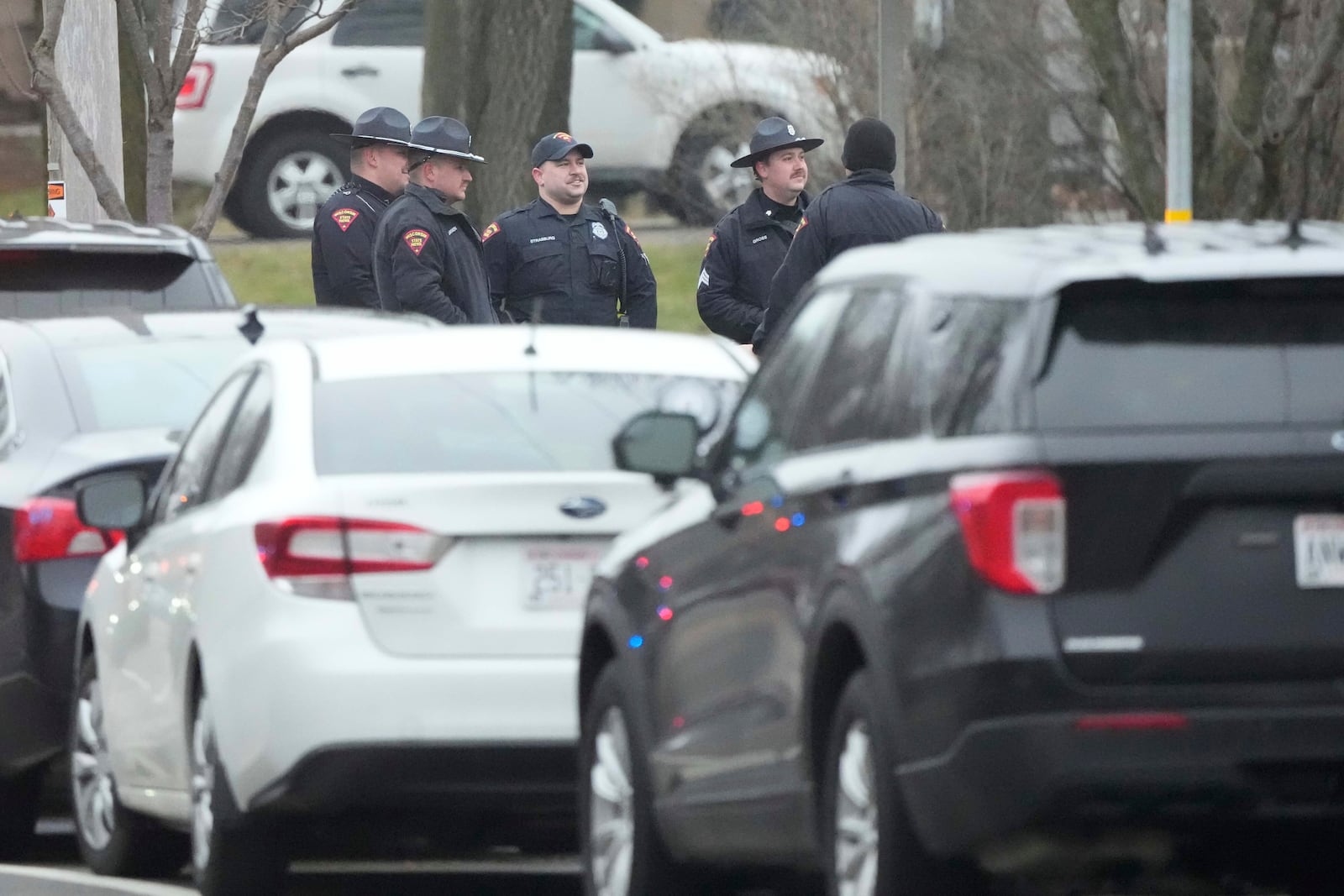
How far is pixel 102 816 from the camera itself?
8.91 m

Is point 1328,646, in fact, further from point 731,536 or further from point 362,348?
point 362,348

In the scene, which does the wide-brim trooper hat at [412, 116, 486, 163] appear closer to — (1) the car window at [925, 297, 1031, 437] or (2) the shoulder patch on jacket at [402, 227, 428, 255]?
(2) the shoulder patch on jacket at [402, 227, 428, 255]

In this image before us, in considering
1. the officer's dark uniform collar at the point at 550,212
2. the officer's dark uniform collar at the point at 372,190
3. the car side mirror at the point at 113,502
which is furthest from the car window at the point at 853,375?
the officer's dark uniform collar at the point at 372,190

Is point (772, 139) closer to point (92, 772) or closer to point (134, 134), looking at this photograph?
point (92, 772)

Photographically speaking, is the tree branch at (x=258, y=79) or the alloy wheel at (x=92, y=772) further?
the tree branch at (x=258, y=79)

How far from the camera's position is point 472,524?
23.6ft

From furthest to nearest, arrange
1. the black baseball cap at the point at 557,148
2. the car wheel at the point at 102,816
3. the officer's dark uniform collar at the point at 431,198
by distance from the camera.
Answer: the black baseball cap at the point at 557,148
the officer's dark uniform collar at the point at 431,198
the car wheel at the point at 102,816

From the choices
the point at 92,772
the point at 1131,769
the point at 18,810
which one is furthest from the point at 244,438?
the point at 1131,769

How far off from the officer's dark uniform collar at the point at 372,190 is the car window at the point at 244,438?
5870mm

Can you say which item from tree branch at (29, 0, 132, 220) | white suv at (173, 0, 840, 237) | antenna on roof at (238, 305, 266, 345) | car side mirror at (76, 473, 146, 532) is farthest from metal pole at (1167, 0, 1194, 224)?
car side mirror at (76, 473, 146, 532)

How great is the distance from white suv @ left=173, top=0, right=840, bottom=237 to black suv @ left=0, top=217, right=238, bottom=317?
1199 cm

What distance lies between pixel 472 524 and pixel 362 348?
954mm

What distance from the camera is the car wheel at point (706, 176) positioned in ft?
77.2

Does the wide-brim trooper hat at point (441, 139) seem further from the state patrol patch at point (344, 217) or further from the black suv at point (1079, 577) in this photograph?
the black suv at point (1079, 577)
